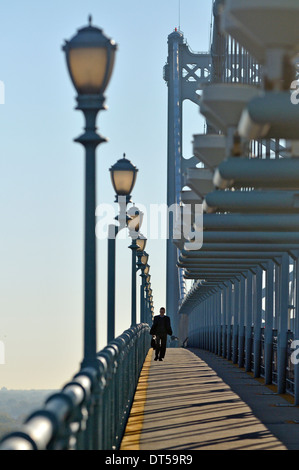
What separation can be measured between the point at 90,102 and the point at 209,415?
627 cm

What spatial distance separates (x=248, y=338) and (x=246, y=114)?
16357 millimetres

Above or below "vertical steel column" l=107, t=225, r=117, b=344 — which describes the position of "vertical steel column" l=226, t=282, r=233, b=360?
below

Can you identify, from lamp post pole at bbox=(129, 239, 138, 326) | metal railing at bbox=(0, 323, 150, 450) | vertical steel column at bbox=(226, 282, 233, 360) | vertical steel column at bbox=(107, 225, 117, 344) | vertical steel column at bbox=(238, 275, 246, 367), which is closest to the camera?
metal railing at bbox=(0, 323, 150, 450)

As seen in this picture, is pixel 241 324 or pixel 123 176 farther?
pixel 241 324

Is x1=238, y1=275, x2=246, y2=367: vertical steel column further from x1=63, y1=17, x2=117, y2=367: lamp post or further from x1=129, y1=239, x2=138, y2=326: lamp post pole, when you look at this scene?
x1=63, y1=17, x2=117, y2=367: lamp post

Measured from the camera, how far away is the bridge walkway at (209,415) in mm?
10344

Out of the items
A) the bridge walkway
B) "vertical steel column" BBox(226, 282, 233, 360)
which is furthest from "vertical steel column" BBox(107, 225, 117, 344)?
"vertical steel column" BBox(226, 282, 233, 360)

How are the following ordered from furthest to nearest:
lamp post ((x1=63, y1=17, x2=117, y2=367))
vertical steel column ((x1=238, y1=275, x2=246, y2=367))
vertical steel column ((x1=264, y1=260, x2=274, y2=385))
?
vertical steel column ((x1=238, y1=275, x2=246, y2=367)), vertical steel column ((x1=264, y1=260, x2=274, y2=385)), lamp post ((x1=63, y1=17, x2=117, y2=367))

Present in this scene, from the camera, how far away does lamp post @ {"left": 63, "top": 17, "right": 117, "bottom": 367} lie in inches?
297

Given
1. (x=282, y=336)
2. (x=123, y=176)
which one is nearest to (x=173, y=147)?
(x=282, y=336)

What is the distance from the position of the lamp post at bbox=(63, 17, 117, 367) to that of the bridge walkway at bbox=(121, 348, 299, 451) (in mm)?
2562

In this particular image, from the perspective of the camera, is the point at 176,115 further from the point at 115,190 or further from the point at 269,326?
the point at 115,190

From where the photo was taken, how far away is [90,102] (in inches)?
308
